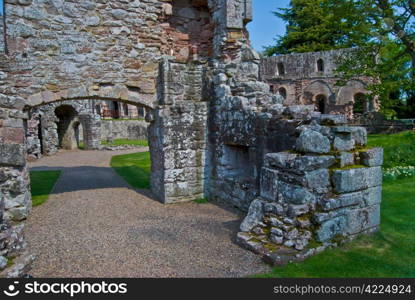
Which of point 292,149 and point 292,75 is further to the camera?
point 292,75

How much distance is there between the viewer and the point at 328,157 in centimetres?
461

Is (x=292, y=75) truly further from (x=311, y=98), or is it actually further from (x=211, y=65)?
(x=211, y=65)

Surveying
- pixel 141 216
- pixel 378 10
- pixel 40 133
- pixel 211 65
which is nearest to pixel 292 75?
pixel 378 10

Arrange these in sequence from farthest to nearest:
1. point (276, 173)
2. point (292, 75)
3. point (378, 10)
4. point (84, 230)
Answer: point (292, 75), point (378, 10), point (84, 230), point (276, 173)

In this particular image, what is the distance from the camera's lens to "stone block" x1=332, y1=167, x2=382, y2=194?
14.8 ft

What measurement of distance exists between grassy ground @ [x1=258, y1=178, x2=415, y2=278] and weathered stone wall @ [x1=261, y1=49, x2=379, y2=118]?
2118cm

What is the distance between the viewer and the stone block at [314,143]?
4.64m

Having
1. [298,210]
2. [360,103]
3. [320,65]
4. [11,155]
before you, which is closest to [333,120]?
[298,210]

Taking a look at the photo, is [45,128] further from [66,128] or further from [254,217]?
[254,217]

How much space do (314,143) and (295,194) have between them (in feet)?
2.48

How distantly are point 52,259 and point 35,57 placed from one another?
13.8ft

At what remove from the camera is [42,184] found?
33.8 feet

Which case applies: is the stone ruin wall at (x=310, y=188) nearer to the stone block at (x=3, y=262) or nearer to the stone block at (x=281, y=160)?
the stone block at (x=281, y=160)

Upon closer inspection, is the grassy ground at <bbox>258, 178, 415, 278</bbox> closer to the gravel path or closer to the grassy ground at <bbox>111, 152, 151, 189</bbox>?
the gravel path
